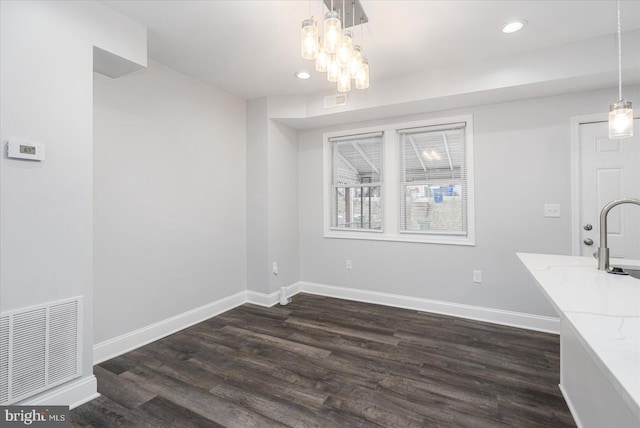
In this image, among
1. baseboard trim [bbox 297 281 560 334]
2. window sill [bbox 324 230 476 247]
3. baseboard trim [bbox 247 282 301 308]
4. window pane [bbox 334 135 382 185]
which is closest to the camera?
baseboard trim [bbox 297 281 560 334]

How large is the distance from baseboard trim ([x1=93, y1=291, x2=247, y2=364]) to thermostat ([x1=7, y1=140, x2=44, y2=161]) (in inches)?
62.6

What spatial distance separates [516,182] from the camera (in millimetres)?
3246

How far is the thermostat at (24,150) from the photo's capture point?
68.0 inches

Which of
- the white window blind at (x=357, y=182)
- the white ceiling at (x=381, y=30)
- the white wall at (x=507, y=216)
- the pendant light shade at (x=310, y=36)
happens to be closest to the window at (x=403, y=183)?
the white window blind at (x=357, y=182)

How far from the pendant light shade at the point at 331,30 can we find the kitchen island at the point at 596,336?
1.63 m

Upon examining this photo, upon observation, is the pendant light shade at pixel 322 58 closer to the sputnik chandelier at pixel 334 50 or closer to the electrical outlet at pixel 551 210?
the sputnik chandelier at pixel 334 50

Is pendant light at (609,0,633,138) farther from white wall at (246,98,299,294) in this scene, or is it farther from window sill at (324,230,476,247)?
white wall at (246,98,299,294)

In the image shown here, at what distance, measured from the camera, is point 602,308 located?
1.12 m

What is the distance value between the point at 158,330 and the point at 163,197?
4.27 ft

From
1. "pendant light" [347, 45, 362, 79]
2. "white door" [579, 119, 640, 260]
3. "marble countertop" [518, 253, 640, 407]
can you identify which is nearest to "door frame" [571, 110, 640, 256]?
"white door" [579, 119, 640, 260]

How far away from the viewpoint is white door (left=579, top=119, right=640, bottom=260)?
2832mm

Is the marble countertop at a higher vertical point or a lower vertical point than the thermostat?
lower

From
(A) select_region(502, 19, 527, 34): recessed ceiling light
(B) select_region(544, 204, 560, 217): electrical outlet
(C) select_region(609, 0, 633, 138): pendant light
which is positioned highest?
(A) select_region(502, 19, 527, 34): recessed ceiling light

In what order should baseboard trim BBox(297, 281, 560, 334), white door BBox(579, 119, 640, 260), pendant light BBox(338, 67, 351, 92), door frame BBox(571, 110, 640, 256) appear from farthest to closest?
1. baseboard trim BBox(297, 281, 560, 334)
2. door frame BBox(571, 110, 640, 256)
3. white door BBox(579, 119, 640, 260)
4. pendant light BBox(338, 67, 351, 92)
